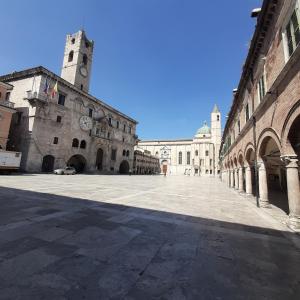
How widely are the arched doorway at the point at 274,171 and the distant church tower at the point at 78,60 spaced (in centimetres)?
3838

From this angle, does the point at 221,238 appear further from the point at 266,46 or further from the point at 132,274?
the point at 266,46

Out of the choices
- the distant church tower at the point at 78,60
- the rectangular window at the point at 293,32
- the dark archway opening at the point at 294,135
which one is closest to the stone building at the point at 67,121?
the distant church tower at the point at 78,60

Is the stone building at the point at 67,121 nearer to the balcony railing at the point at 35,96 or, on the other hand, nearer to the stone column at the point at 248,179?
the balcony railing at the point at 35,96

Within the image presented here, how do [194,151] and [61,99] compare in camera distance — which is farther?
[194,151]

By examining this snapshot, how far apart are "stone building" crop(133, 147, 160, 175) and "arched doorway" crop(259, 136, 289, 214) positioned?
128 feet

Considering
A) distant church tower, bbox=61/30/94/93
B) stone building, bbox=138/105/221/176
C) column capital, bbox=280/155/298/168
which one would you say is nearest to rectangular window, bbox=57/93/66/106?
distant church tower, bbox=61/30/94/93

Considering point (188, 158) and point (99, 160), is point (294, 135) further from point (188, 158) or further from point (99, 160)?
point (188, 158)

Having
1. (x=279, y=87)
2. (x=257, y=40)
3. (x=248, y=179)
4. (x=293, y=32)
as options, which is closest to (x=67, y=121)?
(x=248, y=179)

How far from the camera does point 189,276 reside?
289 cm

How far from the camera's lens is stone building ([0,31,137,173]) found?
1071 inches

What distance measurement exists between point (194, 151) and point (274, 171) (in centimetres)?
5676

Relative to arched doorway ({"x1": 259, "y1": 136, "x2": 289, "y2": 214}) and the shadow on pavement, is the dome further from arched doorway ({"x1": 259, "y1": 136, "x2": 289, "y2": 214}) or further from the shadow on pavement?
the shadow on pavement

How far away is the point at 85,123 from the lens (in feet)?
120

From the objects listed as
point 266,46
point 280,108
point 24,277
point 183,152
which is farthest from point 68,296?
point 183,152
